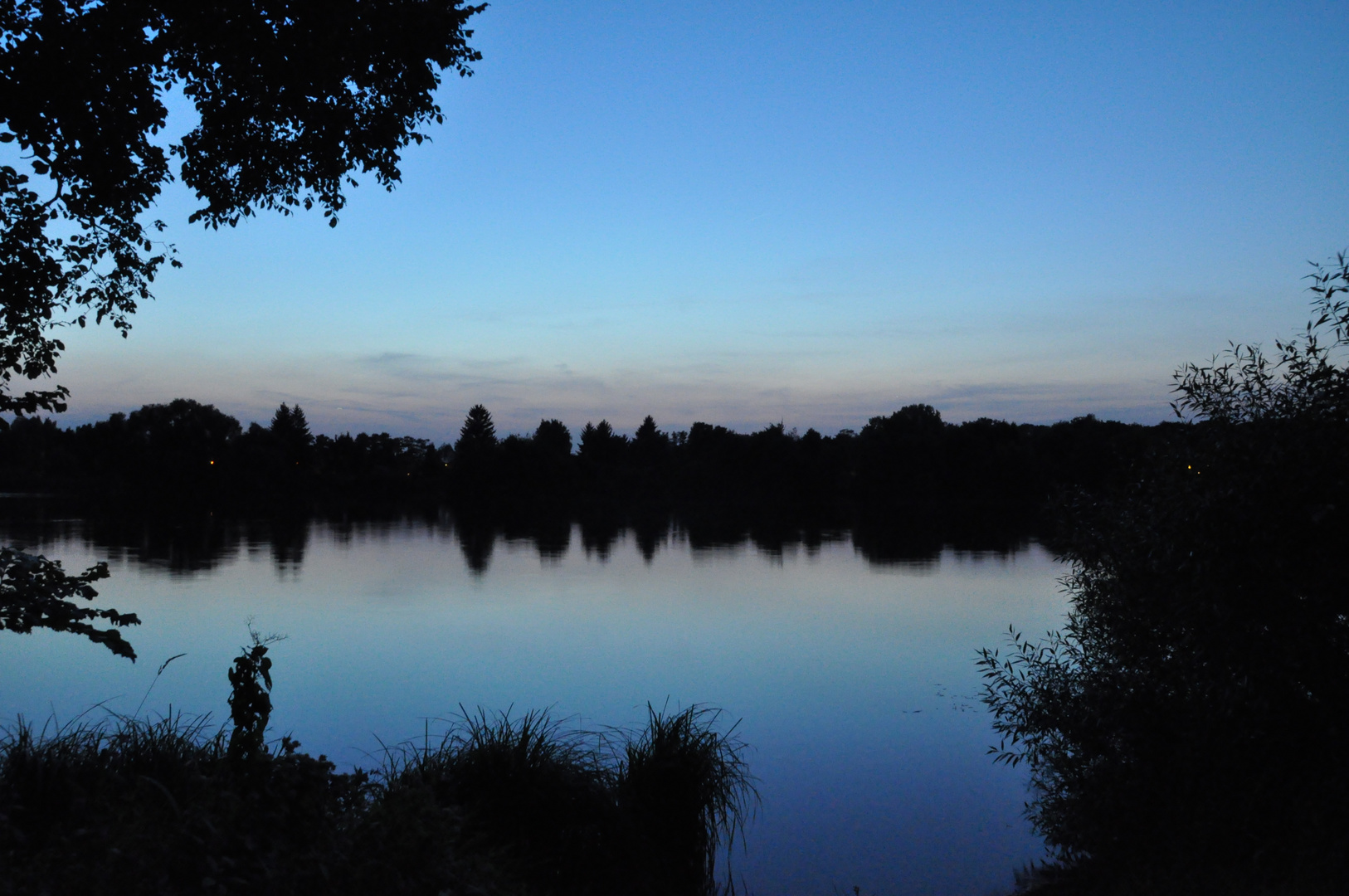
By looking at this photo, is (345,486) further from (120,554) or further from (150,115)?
(150,115)

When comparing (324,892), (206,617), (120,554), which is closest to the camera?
(324,892)

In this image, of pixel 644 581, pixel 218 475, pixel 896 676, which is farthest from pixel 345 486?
pixel 896 676

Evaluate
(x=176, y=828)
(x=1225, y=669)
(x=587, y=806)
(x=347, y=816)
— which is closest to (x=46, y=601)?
(x=176, y=828)

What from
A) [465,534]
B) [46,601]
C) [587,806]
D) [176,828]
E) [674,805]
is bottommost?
[465,534]

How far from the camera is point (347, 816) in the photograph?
604cm

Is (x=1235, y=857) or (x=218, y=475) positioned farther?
(x=218, y=475)

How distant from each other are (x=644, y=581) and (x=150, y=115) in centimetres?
2584

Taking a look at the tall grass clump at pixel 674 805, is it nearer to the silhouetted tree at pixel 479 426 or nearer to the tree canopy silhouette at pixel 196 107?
the tree canopy silhouette at pixel 196 107

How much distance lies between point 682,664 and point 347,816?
520 inches

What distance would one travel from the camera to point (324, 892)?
16.8ft

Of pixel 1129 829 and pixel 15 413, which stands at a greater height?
pixel 15 413

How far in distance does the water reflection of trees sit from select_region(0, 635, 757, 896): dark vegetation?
26.8 m

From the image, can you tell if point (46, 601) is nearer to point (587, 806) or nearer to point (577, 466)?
point (587, 806)

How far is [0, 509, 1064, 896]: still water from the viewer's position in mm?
10500
